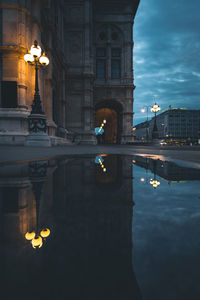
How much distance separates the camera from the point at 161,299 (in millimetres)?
408

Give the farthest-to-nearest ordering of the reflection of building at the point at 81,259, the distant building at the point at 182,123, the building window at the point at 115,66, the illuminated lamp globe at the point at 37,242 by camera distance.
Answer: the distant building at the point at 182,123
the building window at the point at 115,66
the illuminated lamp globe at the point at 37,242
the reflection of building at the point at 81,259

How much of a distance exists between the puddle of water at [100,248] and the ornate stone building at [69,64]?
1003cm

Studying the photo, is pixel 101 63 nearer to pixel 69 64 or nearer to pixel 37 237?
pixel 69 64

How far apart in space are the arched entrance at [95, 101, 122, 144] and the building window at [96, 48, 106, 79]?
409 centimetres

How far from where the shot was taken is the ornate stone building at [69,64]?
10.6 meters

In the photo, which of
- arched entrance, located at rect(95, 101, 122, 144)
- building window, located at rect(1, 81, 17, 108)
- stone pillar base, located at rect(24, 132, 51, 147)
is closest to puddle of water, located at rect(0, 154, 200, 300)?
stone pillar base, located at rect(24, 132, 51, 147)

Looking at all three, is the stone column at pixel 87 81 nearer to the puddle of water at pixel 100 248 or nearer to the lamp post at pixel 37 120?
the lamp post at pixel 37 120

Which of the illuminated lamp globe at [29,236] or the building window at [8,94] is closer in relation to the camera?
the illuminated lamp globe at [29,236]

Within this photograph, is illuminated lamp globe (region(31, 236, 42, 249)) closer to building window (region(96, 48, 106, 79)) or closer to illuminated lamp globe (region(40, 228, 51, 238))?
illuminated lamp globe (region(40, 228, 51, 238))

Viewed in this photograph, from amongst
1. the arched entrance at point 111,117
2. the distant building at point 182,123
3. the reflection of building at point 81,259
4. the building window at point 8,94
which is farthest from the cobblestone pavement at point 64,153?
the distant building at point 182,123

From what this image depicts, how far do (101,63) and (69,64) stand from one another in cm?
610

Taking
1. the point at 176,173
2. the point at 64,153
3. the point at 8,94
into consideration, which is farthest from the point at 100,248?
the point at 8,94

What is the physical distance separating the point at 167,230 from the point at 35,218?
2.05 feet

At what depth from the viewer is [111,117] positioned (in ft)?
116
